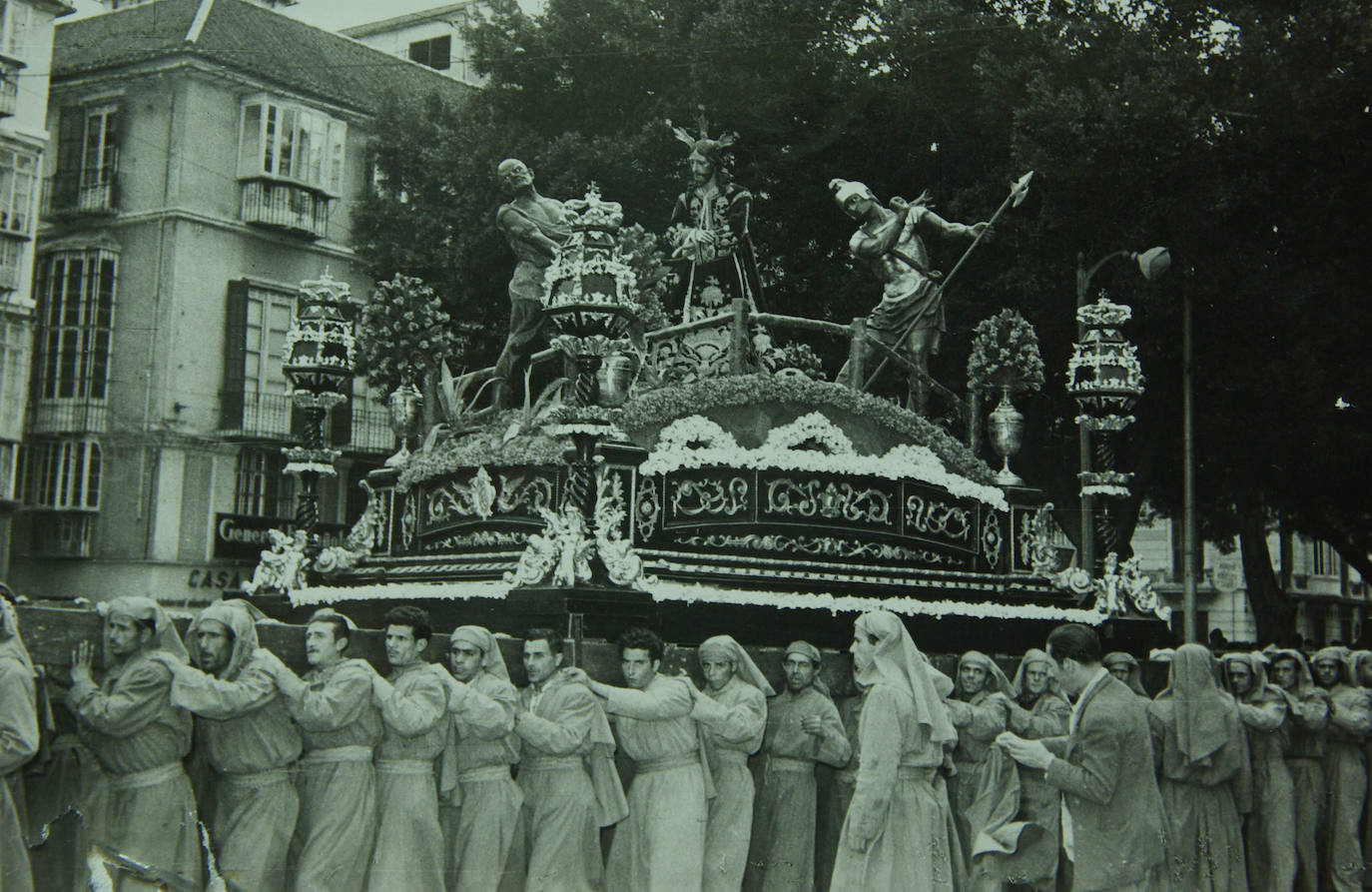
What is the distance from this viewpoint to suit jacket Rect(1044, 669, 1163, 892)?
338 inches

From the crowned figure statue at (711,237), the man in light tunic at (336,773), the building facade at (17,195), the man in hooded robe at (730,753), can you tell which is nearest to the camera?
the man in light tunic at (336,773)

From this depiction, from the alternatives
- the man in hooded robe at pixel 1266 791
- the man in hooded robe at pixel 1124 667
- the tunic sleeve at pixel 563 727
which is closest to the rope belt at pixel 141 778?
the tunic sleeve at pixel 563 727

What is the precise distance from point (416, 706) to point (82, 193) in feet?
82.1

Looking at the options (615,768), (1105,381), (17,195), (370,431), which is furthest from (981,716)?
(370,431)

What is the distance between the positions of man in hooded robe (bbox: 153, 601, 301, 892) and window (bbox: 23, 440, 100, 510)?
22735 mm

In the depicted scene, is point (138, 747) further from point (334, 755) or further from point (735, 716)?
point (735, 716)

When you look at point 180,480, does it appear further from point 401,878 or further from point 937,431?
point 401,878

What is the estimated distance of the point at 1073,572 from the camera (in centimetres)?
1652

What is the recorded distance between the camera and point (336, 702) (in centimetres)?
800

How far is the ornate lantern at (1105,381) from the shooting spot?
1612cm

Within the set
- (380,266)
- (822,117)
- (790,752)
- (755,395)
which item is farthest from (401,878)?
(380,266)

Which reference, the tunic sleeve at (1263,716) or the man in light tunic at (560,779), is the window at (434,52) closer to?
the tunic sleeve at (1263,716)

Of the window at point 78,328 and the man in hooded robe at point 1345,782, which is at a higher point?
the window at point 78,328

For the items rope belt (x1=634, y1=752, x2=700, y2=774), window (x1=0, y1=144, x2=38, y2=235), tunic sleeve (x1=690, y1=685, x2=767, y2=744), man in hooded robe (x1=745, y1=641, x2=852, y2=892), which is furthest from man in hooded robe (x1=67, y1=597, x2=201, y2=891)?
window (x1=0, y1=144, x2=38, y2=235)
